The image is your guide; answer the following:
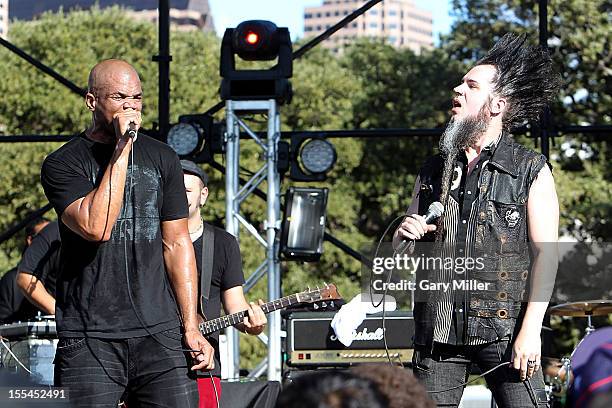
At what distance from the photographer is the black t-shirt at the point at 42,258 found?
6.77m

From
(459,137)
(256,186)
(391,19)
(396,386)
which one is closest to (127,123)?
(459,137)

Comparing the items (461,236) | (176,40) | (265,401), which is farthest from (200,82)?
(461,236)

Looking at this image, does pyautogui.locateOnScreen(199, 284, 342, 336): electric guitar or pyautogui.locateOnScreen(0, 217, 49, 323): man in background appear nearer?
pyautogui.locateOnScreen(199, 284, 342, 336): electric guitar

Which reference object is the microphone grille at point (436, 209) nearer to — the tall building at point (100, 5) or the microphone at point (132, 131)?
the microphone at point (132, 131)

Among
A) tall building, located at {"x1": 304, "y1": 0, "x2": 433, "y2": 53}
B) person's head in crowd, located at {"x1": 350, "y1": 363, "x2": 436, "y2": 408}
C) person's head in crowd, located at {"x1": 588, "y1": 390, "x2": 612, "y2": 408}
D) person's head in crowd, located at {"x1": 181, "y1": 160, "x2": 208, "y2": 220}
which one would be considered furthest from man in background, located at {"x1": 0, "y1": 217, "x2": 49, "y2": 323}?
tall building, located at {"x1": 304, "y1": 0, "x2": 433, "y2": 53}

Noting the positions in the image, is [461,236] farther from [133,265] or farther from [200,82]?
[200,82]

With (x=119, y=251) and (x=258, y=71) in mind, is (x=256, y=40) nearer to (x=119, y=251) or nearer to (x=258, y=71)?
(x=258, y=71)

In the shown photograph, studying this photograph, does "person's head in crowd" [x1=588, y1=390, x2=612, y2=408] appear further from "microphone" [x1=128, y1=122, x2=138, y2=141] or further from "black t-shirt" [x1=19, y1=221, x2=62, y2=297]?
"black t-shirt" [x1=19, y1=221, x2=62, y2=297]

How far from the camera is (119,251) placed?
377cm

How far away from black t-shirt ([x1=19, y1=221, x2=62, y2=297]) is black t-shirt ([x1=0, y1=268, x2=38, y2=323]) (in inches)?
35.9

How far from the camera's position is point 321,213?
8.19m

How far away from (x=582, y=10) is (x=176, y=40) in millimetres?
13340

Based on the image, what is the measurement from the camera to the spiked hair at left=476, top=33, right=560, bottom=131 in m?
4.24

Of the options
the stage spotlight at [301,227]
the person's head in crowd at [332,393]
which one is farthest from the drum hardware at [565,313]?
the person's head in crowd at [332,393]
